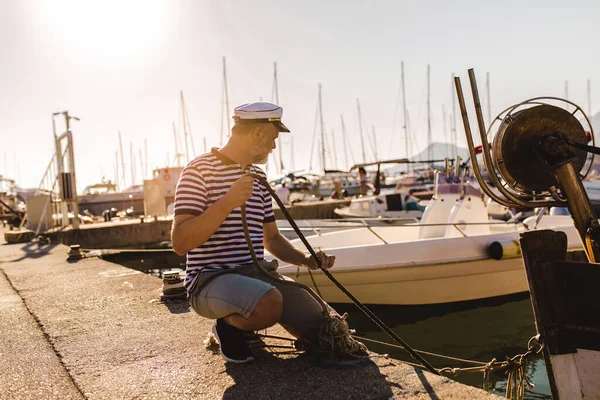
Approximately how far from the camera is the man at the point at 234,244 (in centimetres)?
286

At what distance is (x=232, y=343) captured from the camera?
3107 millimetres

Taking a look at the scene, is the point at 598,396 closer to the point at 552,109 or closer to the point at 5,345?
the point at 552,109

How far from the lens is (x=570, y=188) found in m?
3.15

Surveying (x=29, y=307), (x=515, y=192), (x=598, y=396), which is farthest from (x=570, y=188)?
(x=29, y=307)

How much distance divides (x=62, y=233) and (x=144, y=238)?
2552 mm

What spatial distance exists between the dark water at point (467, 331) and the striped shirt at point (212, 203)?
11.1ft

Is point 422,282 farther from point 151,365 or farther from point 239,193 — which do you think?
point 239,193

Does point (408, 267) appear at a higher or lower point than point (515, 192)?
lower

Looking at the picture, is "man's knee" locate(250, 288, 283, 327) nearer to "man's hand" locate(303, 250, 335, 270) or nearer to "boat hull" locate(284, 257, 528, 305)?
"man's hand" locate(303, 250, 335, 270)

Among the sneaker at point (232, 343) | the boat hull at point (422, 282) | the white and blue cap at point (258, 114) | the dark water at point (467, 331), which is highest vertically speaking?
the white and blue cap at point (258, 114)

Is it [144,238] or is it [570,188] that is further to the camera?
[144,238]

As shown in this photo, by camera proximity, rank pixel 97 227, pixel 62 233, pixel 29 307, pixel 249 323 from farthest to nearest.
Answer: pixel 97 227, pixel 62 233, pixel 29 307, pixel 249 323

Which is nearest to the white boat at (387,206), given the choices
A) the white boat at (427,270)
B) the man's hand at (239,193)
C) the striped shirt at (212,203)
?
the white boat at (427,270)

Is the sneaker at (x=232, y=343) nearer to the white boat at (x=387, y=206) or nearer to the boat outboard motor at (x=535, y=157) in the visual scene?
the boat outboard motor at (x=535, y=157)
